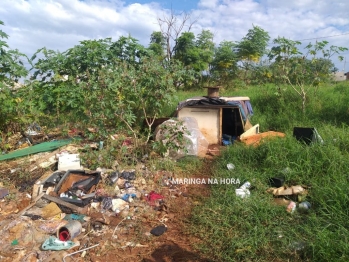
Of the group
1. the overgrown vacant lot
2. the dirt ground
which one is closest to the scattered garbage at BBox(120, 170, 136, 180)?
the overgrown vacant lot

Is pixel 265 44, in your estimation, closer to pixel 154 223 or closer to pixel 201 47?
pixel 201 47

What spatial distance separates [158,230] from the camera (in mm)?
2754

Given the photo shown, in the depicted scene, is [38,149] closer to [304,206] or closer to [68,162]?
[68,162]

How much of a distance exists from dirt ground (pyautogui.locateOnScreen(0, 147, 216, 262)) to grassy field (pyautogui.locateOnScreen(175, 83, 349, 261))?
0.19 m

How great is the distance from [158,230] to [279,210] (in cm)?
122

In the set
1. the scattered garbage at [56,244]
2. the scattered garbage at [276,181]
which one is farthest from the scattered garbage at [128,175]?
the scattered garbage at [276,181]

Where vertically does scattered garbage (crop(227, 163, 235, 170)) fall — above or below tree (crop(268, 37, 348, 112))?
below

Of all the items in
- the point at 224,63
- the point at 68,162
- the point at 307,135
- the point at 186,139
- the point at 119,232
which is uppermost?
the point at 224,63

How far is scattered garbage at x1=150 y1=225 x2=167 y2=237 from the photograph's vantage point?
271 cm

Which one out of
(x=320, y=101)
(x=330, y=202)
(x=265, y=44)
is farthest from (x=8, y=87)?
(x=265, y=44)

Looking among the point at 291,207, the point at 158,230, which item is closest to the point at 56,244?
the point at 158,230

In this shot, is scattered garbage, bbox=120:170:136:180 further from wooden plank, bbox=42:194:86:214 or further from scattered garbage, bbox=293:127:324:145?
scattered garbage, bbox=293:127:324:145

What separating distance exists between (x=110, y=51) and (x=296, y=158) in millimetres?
4402

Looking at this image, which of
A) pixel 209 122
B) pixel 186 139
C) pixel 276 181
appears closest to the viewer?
pixel 276 181
